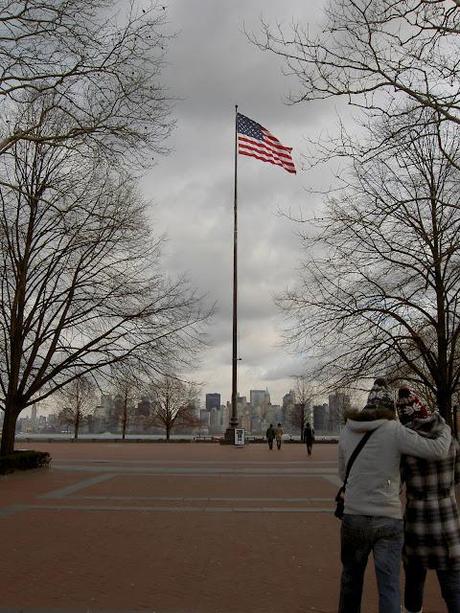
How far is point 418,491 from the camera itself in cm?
400

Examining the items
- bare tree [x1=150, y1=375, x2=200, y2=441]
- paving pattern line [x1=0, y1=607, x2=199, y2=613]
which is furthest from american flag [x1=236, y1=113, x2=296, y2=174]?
bare tree [x1=150, y1=375, x2=200, y2=441]

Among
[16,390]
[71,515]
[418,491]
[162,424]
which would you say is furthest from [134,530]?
[162,424]

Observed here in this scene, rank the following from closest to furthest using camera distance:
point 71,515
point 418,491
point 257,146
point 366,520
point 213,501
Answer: point 366,520, point 418,491, point 71,515, point 213,501, point 257,146

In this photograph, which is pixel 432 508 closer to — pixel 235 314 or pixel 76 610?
pixel 76 610

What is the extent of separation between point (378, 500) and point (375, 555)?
0.32 m

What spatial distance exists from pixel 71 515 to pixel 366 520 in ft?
26.8

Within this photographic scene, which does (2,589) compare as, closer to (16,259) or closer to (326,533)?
(326,533)

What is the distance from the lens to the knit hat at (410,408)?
409 centimetres

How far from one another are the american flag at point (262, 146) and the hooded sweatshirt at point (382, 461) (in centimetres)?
2324

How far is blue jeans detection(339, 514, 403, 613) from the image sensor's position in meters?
3.51

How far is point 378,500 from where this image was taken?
3617 mm

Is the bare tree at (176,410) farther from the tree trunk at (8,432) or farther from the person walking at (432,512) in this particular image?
the person walking at (432,512)

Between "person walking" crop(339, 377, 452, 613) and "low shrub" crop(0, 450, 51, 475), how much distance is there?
17.2 m

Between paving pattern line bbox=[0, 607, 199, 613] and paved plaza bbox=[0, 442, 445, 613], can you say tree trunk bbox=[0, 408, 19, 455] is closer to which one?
paved plaza bbox=[0, 442, 445, 613]
